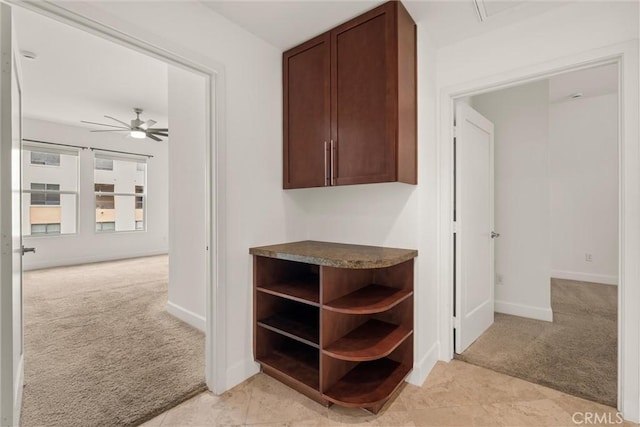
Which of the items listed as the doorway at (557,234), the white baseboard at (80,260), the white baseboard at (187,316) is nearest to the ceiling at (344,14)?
the doorway at (557,234)

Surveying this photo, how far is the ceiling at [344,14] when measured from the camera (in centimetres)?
178

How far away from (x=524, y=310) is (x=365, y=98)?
9.22 ft

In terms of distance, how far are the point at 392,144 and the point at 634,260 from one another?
1433 mm

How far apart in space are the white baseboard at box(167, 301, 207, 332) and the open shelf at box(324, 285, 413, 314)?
1.65 m

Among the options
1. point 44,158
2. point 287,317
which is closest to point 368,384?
point 287,317

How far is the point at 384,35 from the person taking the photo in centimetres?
178

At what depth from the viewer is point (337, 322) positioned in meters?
1.79

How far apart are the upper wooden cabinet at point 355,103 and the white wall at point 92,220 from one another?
5512 millimetres

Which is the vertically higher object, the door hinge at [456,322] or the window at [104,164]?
the window at [104,164]

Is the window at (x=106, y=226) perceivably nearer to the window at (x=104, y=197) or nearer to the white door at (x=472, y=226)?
A: the window at (x=104, y=197)

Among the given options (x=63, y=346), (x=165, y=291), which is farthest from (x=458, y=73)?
(x=165, y=291)

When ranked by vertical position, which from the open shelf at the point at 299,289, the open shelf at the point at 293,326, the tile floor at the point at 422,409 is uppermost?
the open shelf at the point at 299,289

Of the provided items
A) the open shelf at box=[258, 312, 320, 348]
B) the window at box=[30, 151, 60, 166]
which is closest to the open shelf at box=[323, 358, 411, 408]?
the open shelf at box=[258, 312, 320, 348]

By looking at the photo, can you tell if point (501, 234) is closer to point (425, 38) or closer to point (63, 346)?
point (425, 38)
